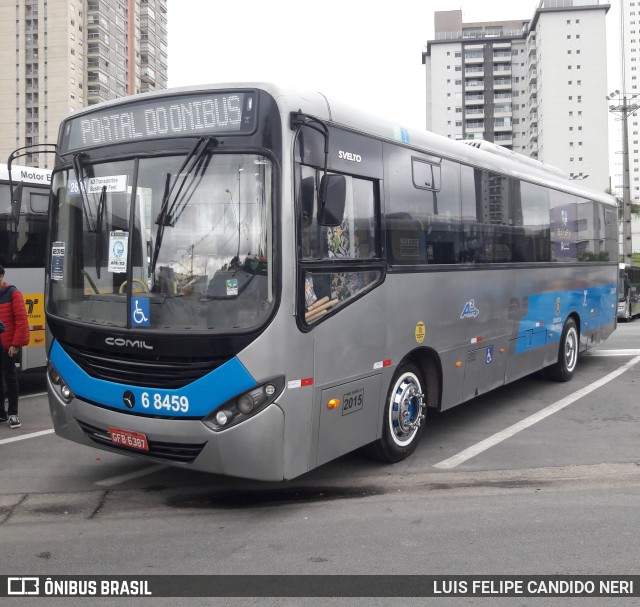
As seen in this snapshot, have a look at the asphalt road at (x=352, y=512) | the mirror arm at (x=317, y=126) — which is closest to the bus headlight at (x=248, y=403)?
the asphalt road at (x=352, y=512)

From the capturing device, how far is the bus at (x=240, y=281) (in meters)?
5.11

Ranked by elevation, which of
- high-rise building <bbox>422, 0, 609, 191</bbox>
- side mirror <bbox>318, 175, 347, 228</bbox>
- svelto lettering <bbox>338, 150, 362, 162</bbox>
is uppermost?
high-rise building <bbox>422, 0, 609, 191</bbox>

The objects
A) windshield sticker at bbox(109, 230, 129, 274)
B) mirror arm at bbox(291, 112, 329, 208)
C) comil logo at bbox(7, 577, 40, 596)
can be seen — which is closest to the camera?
comil logo at bbox(7, 577, 40, 596)

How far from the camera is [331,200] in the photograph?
18.0ft

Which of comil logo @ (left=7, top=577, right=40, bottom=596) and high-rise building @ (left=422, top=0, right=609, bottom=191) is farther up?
high-rise building @ (left=422, top=0, right=609, bottom=191)

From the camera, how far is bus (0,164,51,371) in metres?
10.5

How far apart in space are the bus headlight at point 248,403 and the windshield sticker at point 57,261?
6.56 feet

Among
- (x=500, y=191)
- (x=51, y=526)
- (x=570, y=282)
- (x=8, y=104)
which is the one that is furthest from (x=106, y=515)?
(x=8, y=104)

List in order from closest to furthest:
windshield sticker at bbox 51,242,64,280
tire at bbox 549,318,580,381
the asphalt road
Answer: the asphalt road
windshield sticker at bbox 51,242,64,280
tire at bbox 549,318,580,381

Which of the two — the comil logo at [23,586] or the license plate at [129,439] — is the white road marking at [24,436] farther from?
the comil logo at [23,586]

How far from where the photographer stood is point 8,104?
4080 inches

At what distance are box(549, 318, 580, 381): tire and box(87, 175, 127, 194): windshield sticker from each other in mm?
7841

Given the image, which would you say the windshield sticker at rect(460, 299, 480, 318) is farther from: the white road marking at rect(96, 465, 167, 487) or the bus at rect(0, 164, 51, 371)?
the bus at rect(0, 164, 51, 371)

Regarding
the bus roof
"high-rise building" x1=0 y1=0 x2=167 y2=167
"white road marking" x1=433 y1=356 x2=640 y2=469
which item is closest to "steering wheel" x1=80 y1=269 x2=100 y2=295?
the bus roof
